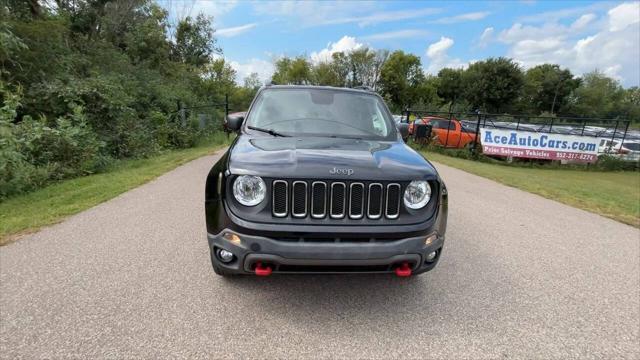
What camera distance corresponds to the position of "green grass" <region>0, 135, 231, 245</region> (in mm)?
4466

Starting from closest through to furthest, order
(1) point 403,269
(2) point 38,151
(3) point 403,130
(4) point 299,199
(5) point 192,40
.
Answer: (4) point 299,199 → (1) point 403,269 → (3) point 403,130 → (2) point 38,151 → (5) point 192,40

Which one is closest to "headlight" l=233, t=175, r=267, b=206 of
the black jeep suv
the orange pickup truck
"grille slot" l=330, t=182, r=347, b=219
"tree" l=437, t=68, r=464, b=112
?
the black jeep suv

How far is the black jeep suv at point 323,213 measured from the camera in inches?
93.7

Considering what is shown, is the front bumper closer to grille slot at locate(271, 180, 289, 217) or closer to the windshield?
grille slot at locate(271, 180, 289, 217)

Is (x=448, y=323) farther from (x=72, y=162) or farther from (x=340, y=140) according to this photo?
(x=72, y=162)

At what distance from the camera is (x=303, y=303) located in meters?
2.89

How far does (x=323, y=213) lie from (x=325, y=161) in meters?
0.38

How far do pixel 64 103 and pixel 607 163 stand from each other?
19868mm

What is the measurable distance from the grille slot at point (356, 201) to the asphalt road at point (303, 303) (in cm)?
85

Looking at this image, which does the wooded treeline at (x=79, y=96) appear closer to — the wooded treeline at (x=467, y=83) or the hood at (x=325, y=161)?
the hood at (x=325, y=161)

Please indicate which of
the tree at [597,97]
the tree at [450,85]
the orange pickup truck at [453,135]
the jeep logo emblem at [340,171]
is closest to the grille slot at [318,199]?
the jeep logo emblem at [340,171]

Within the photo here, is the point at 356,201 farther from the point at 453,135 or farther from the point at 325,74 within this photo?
the point at 325,74

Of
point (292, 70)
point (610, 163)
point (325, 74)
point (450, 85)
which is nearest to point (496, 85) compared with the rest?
point (450, 85)

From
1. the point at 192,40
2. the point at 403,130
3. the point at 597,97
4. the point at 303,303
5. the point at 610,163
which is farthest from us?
the point at 597,97
